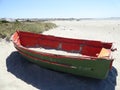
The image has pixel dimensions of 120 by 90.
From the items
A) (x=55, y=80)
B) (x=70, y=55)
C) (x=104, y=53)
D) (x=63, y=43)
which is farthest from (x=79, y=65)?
(x=63, y=43)

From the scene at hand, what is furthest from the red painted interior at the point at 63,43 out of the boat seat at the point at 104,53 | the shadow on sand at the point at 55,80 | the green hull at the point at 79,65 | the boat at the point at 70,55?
the green hull at the point at 79,65

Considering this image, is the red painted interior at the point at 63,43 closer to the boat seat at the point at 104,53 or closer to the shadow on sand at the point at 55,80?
the boat seat at the point at 104,53

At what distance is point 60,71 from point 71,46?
225 cm

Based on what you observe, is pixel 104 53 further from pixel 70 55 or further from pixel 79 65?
pixel 79 65

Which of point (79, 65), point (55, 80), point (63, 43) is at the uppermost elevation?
point (79, 65)

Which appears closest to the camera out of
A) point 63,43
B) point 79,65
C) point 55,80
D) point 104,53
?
point 79,65

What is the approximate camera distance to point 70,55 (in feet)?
25.8

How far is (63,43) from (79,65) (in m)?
3.19

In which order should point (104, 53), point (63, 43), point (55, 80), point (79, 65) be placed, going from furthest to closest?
point (63, 43), point (104, 53), point (55, 80), point (79, 65)

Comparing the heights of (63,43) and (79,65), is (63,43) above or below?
below

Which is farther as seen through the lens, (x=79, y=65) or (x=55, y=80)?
(x=55, y=80)

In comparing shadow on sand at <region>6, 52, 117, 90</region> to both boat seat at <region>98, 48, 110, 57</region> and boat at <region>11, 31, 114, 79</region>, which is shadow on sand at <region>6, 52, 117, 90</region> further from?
boat seat at <region>98, 48, 110, 57</region>

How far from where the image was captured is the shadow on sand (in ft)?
23.5

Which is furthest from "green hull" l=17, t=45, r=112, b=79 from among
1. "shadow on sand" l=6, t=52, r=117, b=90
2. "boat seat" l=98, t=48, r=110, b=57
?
"boat seat" l=98, t=48, r=110, b=57
